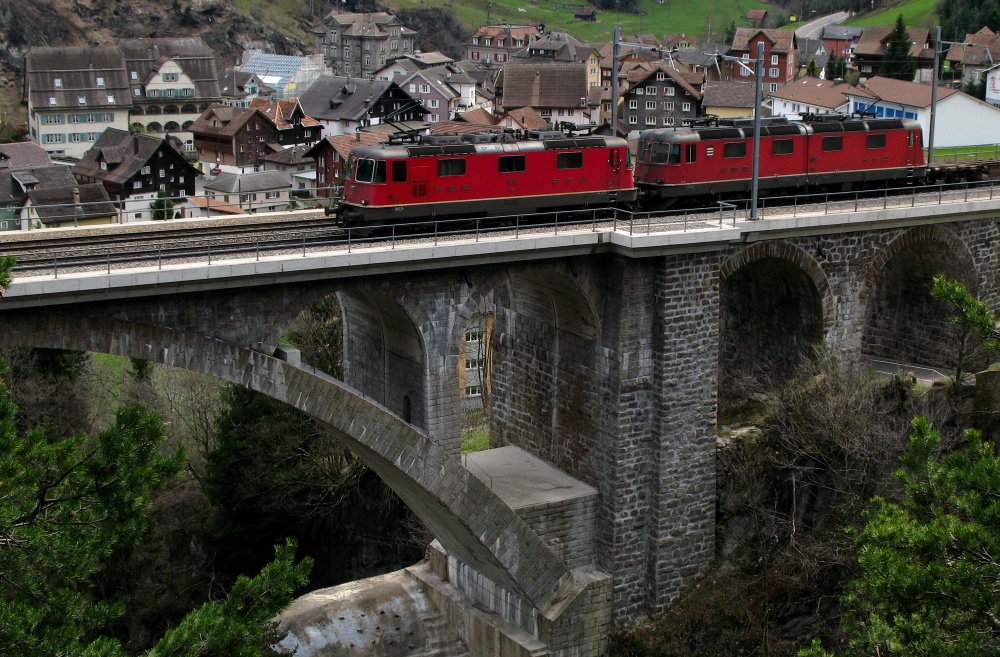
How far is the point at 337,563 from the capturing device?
42.4m

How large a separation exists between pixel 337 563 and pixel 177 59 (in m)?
83.7

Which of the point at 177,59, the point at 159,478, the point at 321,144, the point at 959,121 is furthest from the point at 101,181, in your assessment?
the point at 159,478

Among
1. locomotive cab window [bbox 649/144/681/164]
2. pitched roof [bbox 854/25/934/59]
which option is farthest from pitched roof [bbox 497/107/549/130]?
locomotive cab window [bbox 649/144/681/164]

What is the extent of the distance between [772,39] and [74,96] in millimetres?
59959

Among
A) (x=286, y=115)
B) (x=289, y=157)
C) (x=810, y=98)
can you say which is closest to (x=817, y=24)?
(x=810, y=98)

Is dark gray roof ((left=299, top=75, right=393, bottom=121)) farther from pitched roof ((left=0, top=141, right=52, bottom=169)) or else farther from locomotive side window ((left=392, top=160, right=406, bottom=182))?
locomotive side window ((left=392, top=160, right=406, bottom=182))

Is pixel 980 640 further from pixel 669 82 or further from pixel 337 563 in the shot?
pixel 669 82

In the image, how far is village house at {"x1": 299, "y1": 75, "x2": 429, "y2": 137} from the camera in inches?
3558

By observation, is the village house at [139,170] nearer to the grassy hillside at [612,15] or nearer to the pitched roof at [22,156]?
the pitched roof at [22,156]

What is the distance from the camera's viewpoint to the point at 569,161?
30.2 meters

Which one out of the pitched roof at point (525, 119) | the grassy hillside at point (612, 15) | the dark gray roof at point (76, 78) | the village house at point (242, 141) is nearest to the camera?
the pitched roof at point (525, 119)

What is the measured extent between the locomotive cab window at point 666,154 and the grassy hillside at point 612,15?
132 m

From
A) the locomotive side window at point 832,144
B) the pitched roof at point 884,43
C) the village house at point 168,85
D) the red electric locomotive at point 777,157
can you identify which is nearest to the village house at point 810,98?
the pitched roof at point 884,43

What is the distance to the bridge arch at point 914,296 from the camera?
32.6 metres
